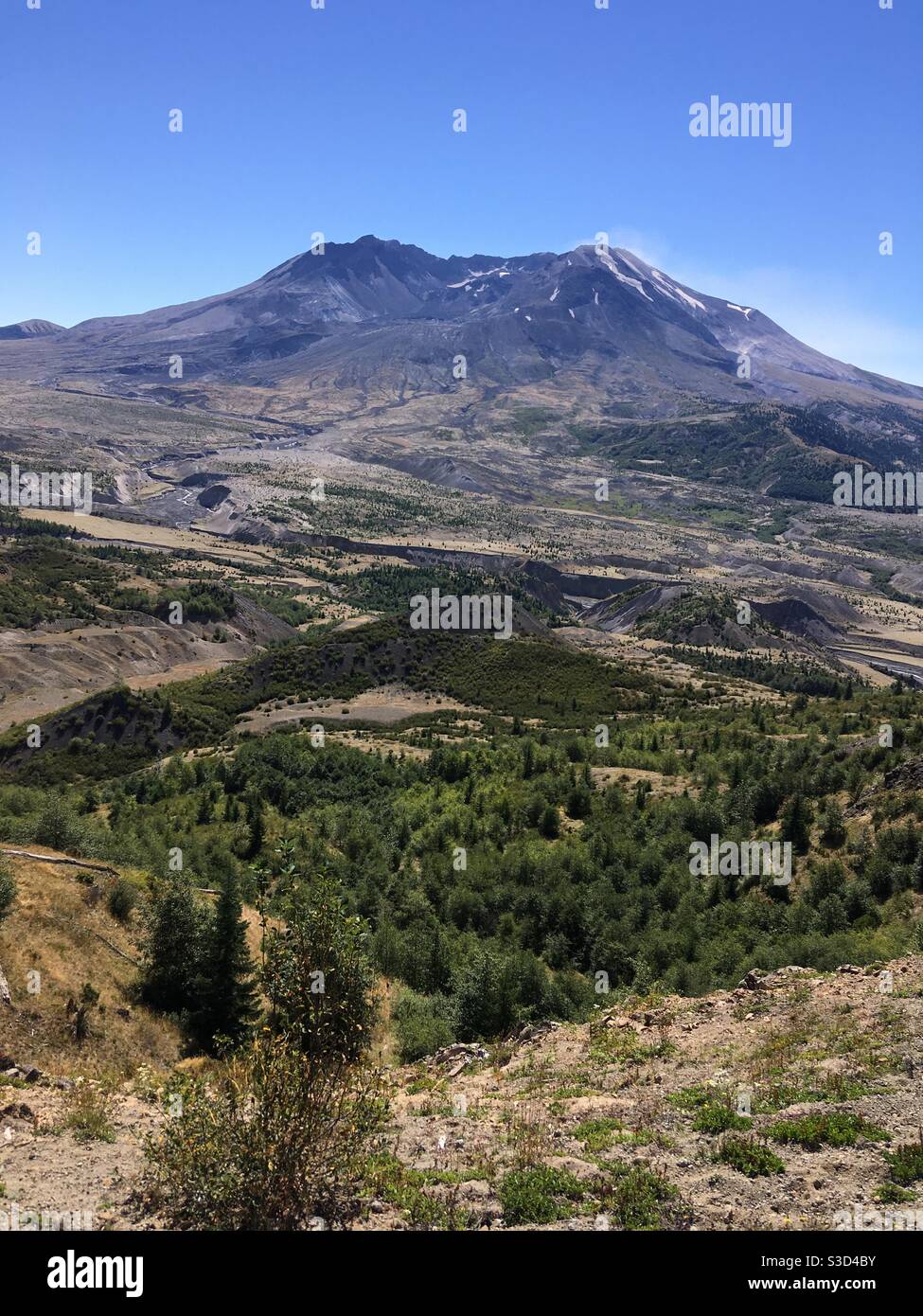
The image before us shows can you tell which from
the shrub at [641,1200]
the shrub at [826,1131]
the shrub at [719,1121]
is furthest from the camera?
the shrub at [719,1121]

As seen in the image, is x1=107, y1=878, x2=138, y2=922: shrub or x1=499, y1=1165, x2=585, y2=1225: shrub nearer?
x1=499, y1=1165, x2=585, y2=1225: shrub

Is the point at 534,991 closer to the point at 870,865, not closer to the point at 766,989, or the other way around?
the point at 766,989

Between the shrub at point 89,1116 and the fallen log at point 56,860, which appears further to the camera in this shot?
the fallen log at point 56,860

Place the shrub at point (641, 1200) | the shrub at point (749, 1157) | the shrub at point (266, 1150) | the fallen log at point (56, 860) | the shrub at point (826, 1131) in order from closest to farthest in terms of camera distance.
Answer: the shrub at point (266, 1150), the shrub at point (641, 1200), the shrub at point (749, 1157), the shrub at point (826, 1131), the fallen log at point (56, 860)

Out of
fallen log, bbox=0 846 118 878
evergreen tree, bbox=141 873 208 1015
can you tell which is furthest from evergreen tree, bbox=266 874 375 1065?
fallen log, bbox=0 846 118 878

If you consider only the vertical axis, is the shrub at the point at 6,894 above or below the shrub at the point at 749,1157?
above

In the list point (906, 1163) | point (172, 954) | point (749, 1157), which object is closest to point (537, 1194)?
point (749, 1157)

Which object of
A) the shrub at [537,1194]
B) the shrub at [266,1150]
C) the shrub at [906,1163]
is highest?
the shrub at [266,1150]

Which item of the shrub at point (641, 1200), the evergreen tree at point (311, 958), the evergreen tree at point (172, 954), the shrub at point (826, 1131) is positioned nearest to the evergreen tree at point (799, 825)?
the shrub at point (826, 1131)

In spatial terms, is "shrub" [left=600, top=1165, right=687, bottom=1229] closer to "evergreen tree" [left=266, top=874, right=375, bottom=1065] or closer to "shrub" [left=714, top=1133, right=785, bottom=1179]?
"shrub" [left=714, top=1133, right=785, bottom=1179]

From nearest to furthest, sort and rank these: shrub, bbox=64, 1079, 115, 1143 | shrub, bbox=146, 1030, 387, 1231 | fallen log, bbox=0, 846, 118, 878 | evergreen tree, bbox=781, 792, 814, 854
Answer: shrub, bbox=146, 1030, 387, 1231 → shrub, bbox=64, 1079, 115, 1143 → fallen log, bbox=0, 846, 118, 878 → evergreen tree, bbox=781, 792, 814, 854

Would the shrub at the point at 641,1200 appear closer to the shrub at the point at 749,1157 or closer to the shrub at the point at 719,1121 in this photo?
the shrub at the point at 749,1157

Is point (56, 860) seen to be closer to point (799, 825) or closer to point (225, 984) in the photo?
point (225, 984)
